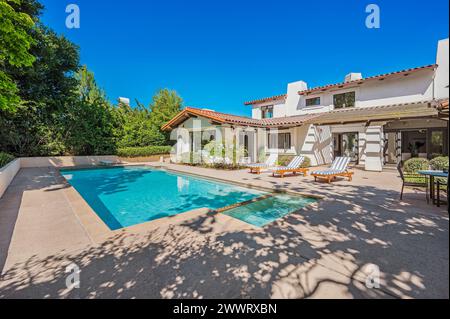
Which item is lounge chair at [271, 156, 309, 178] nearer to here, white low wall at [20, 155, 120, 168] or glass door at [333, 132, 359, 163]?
glass door at [333, 132, 359, 163]

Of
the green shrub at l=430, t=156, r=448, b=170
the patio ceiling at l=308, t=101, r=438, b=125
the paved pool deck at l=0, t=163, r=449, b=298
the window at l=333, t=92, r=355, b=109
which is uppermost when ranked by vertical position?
the window at l=333, t=92, r=355, b=109

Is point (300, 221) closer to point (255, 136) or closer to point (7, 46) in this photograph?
point (7, 46)

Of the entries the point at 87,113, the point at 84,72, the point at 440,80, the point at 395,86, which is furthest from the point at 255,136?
the point at 84,72

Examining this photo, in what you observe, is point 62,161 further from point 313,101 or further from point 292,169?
point 313,101

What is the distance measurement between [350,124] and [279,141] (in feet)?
19.3

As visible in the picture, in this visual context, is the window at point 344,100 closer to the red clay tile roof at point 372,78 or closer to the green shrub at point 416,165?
the red clay tile roof at point 372,78

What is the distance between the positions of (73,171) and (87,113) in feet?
24.5

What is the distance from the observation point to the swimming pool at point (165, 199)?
693cm

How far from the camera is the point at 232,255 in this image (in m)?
3.59

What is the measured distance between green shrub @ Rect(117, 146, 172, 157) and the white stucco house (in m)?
4.17

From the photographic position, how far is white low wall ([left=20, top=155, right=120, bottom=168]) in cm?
1891

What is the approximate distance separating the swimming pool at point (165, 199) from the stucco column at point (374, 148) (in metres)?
9.01

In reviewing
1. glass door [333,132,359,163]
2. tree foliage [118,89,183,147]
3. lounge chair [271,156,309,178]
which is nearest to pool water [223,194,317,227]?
lounge chair [271,156,309,178]

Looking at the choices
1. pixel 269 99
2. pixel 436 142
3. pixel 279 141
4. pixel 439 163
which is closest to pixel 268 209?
pixel 439 163
